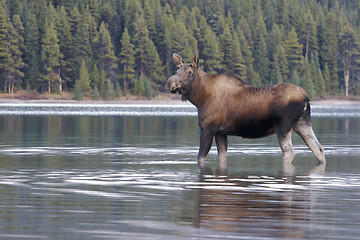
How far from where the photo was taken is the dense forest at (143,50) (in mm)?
138625

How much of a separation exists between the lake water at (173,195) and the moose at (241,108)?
721 mm

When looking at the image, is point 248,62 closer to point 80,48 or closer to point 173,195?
point 80,48

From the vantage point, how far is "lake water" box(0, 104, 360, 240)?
1052 cm

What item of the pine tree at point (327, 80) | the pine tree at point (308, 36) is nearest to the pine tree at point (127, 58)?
the pine tree at point (327, 80)

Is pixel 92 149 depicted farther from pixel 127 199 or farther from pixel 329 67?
pixel 329 67

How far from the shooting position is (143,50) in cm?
14850

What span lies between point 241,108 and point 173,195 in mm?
5745

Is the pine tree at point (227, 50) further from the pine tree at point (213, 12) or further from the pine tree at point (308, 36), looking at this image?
the pine tree at point (308, 36)

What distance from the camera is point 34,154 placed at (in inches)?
848

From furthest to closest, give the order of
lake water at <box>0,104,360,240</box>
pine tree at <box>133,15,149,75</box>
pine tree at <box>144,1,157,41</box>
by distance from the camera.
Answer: pine tree at <box>144,1,157,41</box> → pine tree at <box>133,15,149,75</box> → lake water at <box>0,104,360,240</box>

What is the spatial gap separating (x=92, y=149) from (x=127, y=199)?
35.0 ft

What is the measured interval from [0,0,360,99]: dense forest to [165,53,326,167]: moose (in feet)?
356

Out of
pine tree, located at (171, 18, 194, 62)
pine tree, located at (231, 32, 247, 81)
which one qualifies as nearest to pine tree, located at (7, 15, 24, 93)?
pine tree, located at (171, 18, 194, 62)

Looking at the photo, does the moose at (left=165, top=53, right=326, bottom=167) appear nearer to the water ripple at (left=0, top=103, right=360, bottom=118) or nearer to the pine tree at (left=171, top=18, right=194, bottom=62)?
the water ripple at (left=0, top=103, right=360, bottom=118)
